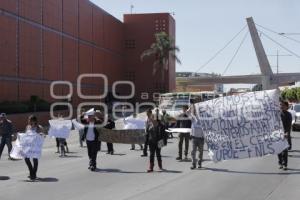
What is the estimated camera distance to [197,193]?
37.8 feet

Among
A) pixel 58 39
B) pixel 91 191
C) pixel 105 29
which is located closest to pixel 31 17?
pixel 58 39

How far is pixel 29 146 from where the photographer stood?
14492 millimetres

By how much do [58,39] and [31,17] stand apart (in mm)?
8614

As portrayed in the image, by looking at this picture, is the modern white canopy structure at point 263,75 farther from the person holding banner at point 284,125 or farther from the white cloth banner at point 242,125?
the white cloth banner at point 242,125

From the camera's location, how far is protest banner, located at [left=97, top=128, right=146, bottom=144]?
69.2ft

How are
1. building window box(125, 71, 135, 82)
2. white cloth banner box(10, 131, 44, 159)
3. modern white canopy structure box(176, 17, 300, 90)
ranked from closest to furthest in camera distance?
white cloth banner box(10, 131, 44, 159), building window box(125, 71, 135, 82), modern white canopy structure box(176, 17, 300, 90)

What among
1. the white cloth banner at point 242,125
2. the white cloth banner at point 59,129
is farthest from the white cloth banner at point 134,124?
the white cloth banner at point 242,125

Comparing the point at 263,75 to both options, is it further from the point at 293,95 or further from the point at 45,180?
the point at 45,180

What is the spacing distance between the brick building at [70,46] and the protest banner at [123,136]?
76.3 feet

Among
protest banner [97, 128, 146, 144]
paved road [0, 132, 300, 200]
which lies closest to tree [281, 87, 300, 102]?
protest banner [97, 128, 146, 144]

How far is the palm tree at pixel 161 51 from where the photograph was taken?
9344 centimetres

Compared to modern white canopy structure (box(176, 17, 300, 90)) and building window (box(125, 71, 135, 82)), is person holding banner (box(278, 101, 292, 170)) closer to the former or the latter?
building window (box(125, 71, 135, 82))

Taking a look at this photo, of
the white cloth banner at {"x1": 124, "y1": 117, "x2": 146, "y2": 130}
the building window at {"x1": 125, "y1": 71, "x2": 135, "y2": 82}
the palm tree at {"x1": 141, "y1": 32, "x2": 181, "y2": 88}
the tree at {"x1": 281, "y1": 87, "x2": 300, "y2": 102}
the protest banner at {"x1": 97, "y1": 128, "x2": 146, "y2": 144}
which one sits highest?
the palm tree at {"x1": 141, "y1": 32, "x2": 181, "y2": 88}

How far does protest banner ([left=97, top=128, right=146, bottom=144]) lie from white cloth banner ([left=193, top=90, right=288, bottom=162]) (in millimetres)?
5721
